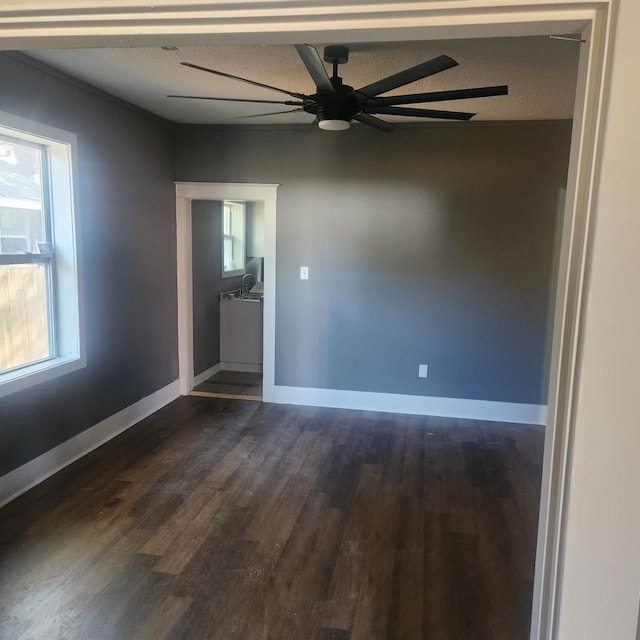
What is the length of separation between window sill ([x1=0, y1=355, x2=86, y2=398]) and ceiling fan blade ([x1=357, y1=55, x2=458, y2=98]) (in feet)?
8.03

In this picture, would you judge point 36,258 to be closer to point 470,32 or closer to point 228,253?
point 470,32

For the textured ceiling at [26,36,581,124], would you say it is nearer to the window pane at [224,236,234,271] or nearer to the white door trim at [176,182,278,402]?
the white door trim at [176,182,278,402]

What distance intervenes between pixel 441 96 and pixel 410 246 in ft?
6.46

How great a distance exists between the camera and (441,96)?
239 cm

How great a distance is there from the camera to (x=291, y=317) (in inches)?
182

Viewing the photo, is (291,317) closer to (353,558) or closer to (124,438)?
(124,438)

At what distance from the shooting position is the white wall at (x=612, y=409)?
93 centimetres

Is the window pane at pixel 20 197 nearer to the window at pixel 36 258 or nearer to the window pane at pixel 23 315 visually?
the window at pixel 36 258

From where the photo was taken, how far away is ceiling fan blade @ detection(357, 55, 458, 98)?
2.02 metres

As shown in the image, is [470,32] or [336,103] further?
[336,103]

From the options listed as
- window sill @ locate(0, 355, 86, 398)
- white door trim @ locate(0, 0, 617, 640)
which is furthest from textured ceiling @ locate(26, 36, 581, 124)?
window sill @ locate(0, 355, 86, 398)

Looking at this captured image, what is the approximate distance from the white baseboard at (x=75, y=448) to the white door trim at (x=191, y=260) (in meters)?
0.54

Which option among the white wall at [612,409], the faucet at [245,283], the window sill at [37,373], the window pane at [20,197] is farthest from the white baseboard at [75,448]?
the white wall at [612,409]

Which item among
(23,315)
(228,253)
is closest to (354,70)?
(23,315)
